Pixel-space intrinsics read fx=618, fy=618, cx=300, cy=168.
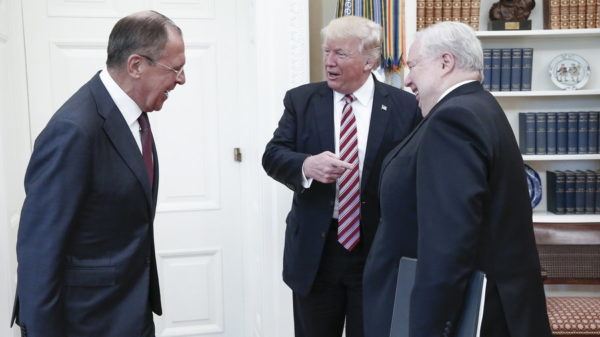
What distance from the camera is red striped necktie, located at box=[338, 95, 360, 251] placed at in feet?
7.28

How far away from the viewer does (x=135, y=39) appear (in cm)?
161

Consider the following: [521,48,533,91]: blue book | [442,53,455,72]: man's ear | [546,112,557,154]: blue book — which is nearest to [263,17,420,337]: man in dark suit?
[442,53,455,72]: man's ear

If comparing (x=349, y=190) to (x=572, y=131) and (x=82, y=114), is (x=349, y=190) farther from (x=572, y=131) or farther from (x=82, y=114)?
(x=572, y=131)

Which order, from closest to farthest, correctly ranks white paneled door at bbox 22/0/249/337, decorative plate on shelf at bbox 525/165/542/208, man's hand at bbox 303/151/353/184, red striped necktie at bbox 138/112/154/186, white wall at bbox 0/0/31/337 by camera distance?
red striped necktie at bbox 138/112/154/186 < man's hand at bbox 303/151/353/184 < white wall at bbox 0/0/31/337 < white paneled door at bbox 22/0/249/337 < decorative plate on shelf at bbox 525/165/542/208

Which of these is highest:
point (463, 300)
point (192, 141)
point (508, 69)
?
point (508, 69)

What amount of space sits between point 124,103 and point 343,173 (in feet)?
2.79

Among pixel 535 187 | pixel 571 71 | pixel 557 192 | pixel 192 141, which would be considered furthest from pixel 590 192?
pixel 192 141

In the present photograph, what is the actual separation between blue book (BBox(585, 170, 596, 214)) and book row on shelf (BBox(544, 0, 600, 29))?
0.81 meters

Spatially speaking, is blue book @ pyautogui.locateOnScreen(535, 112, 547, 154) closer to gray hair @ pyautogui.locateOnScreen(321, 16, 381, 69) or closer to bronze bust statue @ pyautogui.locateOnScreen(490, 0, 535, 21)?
bronze bust statue @ pyautogui.locateOnScreen(490, 0, 535, 21)

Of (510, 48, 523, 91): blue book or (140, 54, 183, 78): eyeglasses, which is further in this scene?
(510, 48, 523, 91): blue book

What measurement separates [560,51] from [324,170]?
214 centimetres

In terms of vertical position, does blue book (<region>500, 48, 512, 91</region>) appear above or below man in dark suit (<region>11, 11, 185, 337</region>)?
above

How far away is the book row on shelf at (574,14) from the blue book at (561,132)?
479 mm

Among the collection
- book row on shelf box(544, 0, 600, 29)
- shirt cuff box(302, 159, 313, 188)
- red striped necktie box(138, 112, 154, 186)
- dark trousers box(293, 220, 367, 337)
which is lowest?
dark trousers box(293, 220, 367, 337)
